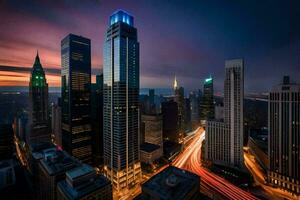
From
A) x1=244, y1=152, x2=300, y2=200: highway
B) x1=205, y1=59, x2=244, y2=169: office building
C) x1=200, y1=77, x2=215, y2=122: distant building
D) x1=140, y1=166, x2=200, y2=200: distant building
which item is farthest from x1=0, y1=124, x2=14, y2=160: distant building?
x1=200, y1=77, x2=215, y2=122: distant building

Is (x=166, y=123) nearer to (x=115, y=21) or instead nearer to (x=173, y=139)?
(x=173, y=139)

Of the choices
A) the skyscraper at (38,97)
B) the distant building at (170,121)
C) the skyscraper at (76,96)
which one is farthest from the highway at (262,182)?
the skyscraper at (38,97)

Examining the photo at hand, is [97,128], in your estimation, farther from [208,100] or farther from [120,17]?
[208,100]

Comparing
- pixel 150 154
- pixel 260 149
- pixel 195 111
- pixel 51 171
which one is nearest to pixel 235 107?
pixel 260 149

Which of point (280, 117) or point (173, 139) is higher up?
point (280, 117)

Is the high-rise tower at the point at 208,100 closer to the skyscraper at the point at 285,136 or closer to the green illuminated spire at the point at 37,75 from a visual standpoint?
the skyscraper at the point at 285,136

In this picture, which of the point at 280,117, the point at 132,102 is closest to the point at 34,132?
the point at 132,102
